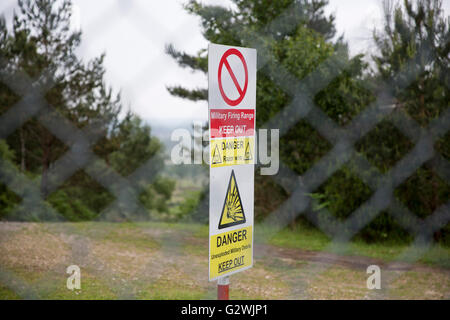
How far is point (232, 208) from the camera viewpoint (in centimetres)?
129


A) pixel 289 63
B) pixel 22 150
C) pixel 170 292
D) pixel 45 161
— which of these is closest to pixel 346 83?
pixel 289 63

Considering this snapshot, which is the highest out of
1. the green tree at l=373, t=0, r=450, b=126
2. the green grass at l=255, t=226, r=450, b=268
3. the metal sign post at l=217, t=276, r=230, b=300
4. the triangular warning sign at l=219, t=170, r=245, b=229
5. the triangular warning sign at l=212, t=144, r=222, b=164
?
the green tree at l=373, t=0, r=450, b=126

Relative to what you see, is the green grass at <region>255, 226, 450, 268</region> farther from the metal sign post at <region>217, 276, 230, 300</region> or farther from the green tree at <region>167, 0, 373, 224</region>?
the metal sign post at <region>217, 276, 230, 300</region>

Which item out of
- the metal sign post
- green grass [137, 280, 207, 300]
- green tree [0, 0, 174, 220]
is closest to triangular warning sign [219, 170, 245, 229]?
the metal sign post

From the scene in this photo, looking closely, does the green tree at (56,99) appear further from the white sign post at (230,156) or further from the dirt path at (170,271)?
the white sign post at (230,156)

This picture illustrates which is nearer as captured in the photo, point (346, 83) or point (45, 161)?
point (346, 83)

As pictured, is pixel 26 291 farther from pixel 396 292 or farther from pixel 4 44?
pixel 4 44

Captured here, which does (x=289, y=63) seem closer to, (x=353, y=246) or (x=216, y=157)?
(x=353, y=246)

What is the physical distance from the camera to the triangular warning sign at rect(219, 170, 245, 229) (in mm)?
1254

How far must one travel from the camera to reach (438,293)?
2932 millimetres

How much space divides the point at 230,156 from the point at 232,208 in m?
0.16

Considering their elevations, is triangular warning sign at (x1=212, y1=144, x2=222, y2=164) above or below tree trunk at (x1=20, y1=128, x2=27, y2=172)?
below

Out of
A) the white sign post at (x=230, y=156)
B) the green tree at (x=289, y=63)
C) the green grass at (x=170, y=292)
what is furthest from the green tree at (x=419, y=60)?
the white sign post at (x=230, y=156)

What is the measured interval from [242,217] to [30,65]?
626 centimetres
